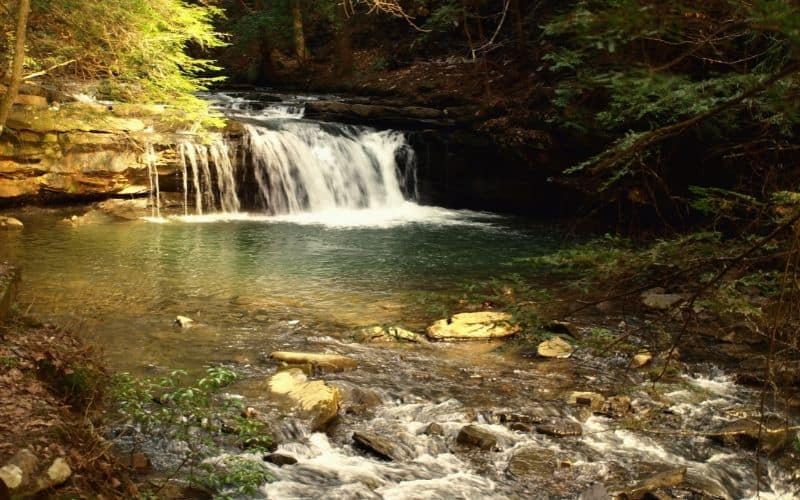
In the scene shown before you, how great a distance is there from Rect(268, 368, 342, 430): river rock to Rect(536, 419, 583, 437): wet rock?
1.77 meters

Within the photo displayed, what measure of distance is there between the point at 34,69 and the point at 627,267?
9.92m

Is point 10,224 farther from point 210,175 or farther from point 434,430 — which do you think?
point 434,430

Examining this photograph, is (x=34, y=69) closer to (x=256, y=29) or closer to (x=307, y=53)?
(x=256, y=29)

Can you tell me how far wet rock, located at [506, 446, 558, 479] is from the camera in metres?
4.95

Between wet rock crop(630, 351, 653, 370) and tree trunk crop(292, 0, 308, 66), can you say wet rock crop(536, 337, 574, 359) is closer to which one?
wet rock crop(630, 351, 653, 370)

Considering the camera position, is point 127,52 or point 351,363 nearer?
point 351,363

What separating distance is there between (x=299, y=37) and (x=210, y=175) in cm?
1263

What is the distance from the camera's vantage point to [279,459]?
16.0 ft

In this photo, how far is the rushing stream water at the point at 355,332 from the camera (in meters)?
4.99

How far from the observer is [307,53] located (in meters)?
28.1

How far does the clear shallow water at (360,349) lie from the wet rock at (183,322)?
5.6 inches

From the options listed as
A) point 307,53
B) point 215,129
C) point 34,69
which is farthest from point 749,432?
point 307,53

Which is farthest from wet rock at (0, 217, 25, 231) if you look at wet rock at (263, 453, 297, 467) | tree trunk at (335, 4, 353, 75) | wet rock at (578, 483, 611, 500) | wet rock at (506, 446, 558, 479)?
tree trunk at (335, 4, 353, 75)

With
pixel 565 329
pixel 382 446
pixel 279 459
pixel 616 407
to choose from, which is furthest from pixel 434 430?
pixel 565 329
